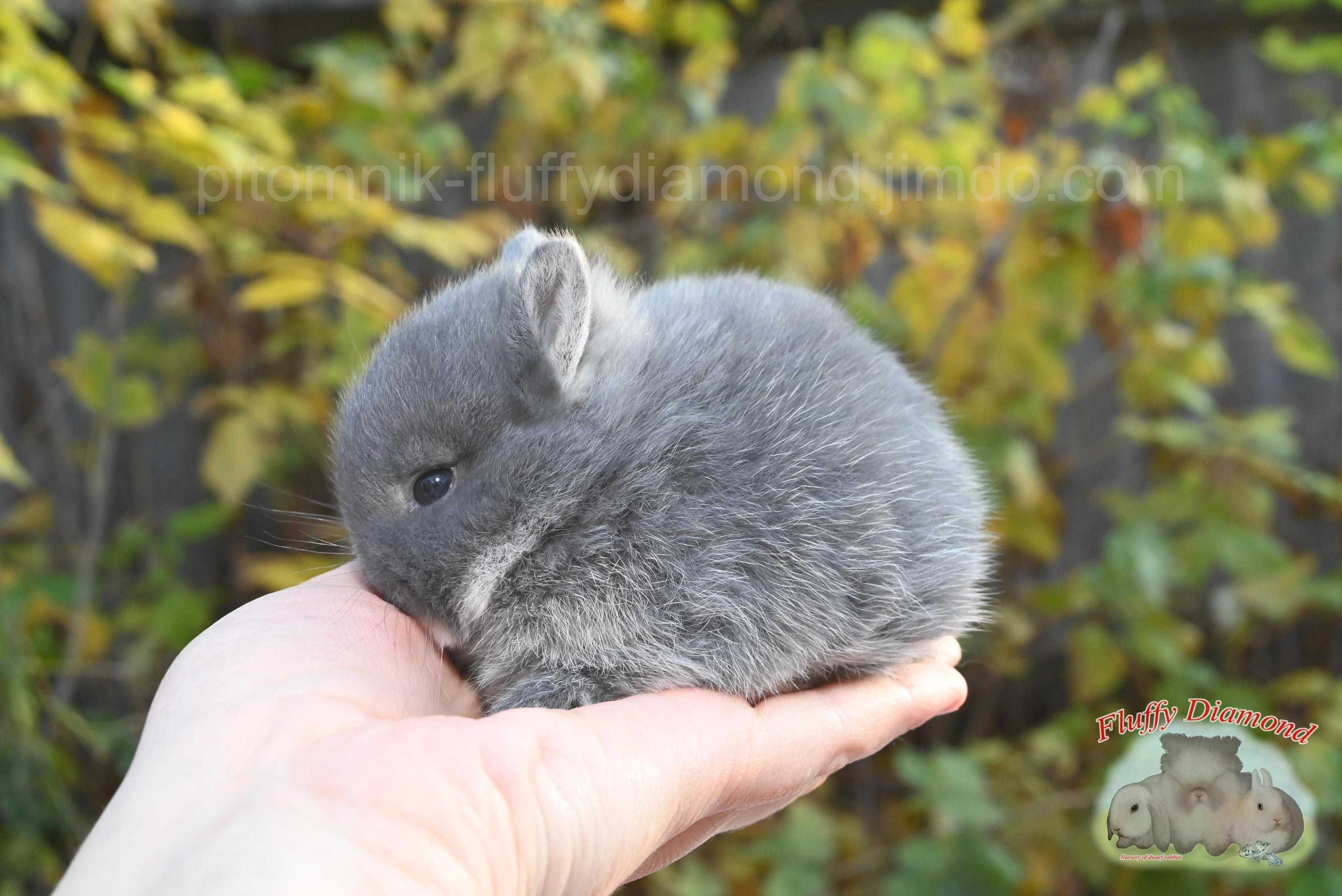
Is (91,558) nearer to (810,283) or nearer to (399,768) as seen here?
(399,768)

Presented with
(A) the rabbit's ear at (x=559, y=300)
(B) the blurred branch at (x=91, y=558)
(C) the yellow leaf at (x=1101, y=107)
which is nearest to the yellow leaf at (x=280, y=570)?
(B) the blurred branch at (x=91, y=558)

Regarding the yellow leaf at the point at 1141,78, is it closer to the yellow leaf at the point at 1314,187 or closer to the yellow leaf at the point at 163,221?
the yellow leaf at the point at 1314,187

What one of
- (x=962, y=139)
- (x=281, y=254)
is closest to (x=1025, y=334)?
(x=962, y=139)

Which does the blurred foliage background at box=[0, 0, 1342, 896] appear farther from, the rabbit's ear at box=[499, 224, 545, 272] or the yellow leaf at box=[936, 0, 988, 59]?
the rabbit's ear at box=[499, 224, 545, 272]

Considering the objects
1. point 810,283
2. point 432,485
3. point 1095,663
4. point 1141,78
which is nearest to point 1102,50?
point 1141,78

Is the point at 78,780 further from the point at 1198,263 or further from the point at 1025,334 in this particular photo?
the point at 1198,263

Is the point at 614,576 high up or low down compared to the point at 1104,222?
down

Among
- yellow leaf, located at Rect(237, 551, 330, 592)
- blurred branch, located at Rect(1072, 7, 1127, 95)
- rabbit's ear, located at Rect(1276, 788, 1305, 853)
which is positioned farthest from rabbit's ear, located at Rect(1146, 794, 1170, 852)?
blurred branch, located at Rect(1072, 7, 1127, 95)
